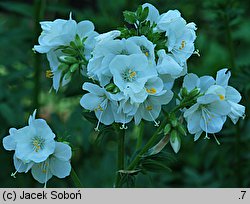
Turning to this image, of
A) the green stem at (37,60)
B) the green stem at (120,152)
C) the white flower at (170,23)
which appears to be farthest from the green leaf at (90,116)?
the green stem at (37,60)

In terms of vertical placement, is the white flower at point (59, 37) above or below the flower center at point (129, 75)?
above

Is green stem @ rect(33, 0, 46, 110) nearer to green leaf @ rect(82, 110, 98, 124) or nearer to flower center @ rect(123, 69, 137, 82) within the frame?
green leaf @ rect(82, 110, 98, 124)

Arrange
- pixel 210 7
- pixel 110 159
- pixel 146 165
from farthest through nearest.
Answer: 1. pixel 110 159
2. pixel 210 7
3. pixel 146 165

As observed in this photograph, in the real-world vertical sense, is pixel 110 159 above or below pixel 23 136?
below

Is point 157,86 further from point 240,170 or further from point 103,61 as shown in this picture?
point 240,170

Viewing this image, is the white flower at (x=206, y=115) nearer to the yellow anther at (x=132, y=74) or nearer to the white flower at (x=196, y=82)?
the white flower at (x=196, y=82)
